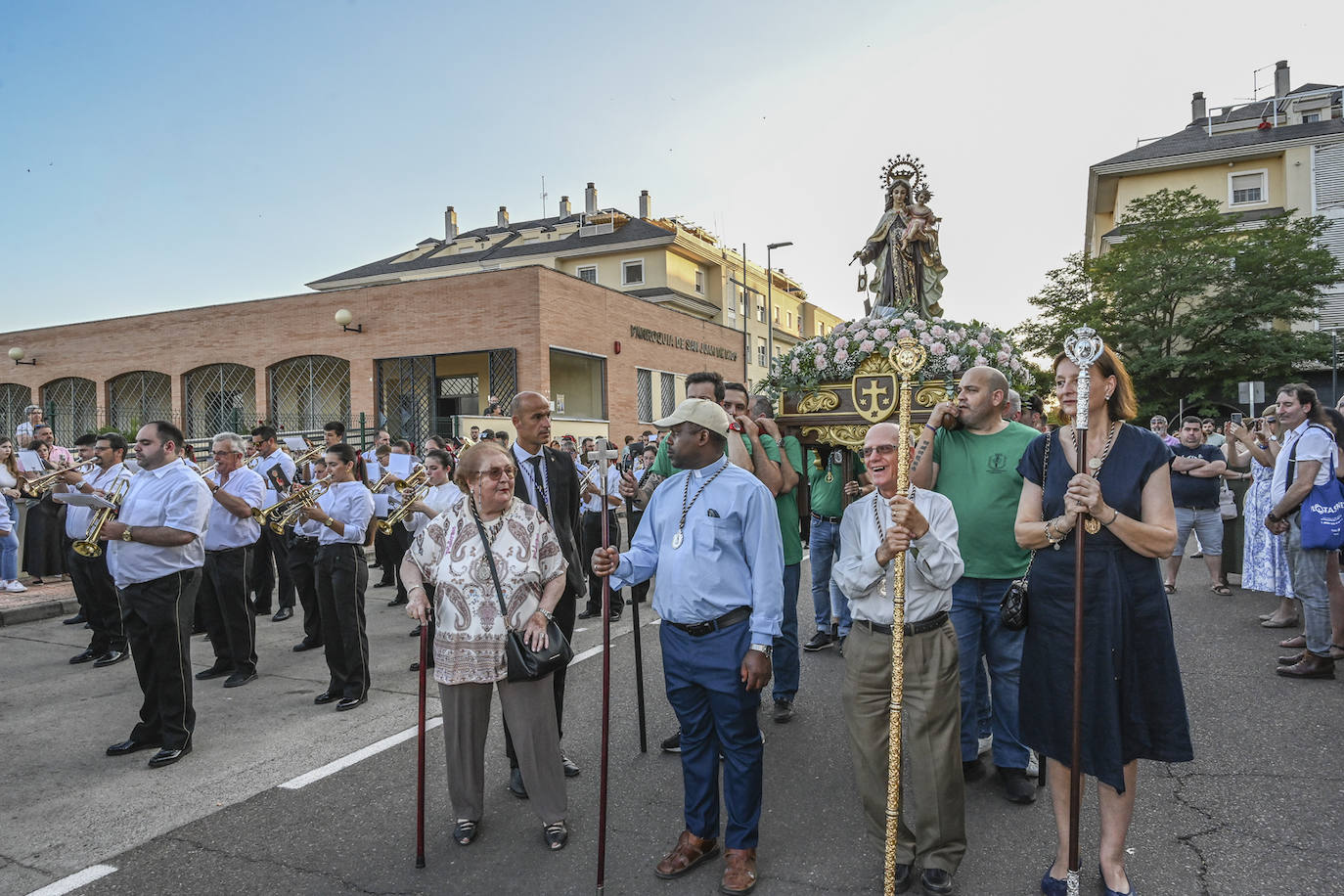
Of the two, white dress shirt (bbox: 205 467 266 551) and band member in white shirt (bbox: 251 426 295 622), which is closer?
white dress shirt (bbox: 205 467 266 551)

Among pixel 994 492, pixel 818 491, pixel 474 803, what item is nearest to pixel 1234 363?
pixel 818 491

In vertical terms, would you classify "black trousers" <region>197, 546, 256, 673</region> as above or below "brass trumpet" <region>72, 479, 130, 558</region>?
below

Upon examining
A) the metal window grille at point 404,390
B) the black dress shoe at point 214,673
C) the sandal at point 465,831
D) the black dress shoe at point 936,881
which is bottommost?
the black dress shoe at point 214,673

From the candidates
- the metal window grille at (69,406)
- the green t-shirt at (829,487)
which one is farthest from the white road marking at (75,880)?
the metal window grille at (69,406)

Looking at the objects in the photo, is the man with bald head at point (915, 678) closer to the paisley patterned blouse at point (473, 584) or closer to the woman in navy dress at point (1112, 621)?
the woman in navy dress at point (1112, 621)

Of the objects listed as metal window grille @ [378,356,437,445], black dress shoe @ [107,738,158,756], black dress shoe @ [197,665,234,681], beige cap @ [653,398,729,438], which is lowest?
black dress shoe @ [197,665,234,681]

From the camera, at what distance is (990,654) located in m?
4.42

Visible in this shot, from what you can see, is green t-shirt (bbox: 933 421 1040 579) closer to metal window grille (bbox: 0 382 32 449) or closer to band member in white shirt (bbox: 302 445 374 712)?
band member in white shirt (bbox: 302 445 374 712)

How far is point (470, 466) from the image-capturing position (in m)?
4.04

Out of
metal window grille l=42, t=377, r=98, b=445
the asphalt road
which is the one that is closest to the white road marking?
the asphalt road

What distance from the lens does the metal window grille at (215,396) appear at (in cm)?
2984

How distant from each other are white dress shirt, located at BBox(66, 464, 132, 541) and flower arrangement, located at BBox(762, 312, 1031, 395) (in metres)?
6.49

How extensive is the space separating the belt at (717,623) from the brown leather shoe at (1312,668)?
5.16 meters

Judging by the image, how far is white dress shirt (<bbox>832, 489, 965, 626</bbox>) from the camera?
341 cm
